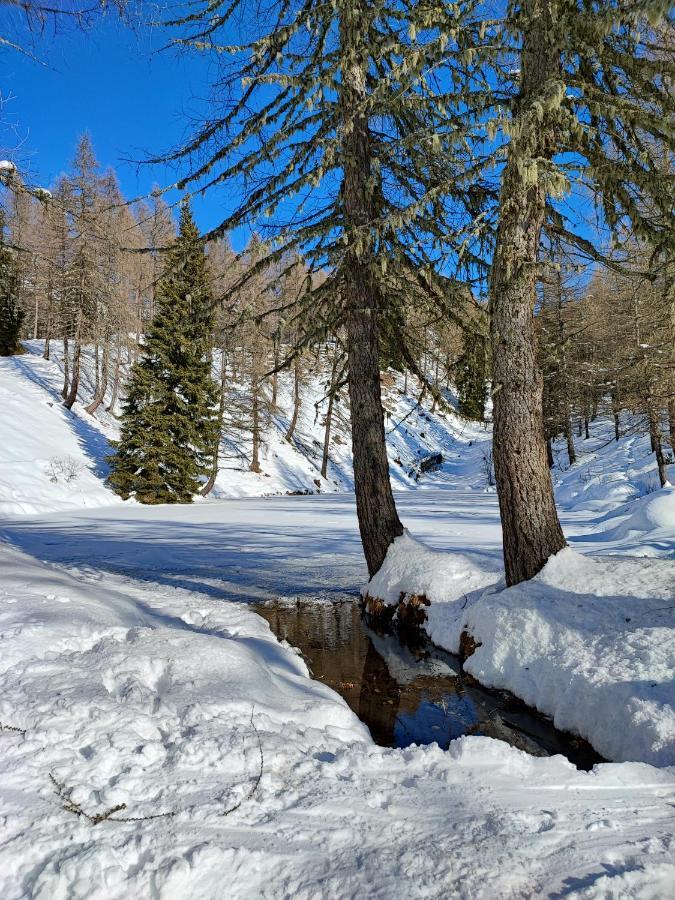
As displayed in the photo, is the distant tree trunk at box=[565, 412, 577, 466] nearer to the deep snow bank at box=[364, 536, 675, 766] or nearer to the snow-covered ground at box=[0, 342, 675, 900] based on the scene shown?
the snow-covered ground at box=[0, 342, 675, 900]

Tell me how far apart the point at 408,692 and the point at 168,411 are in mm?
18232

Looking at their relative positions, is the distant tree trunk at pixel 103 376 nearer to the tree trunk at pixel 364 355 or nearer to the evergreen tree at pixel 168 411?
the evergreen tree at pixel 168 411

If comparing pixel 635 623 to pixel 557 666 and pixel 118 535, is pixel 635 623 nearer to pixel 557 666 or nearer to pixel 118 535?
pixel 557 666

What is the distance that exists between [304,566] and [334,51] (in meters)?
8.05

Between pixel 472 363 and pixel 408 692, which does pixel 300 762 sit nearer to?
pixel 408 692

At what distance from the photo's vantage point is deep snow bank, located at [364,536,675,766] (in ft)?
11.1

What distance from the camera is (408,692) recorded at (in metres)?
4.57

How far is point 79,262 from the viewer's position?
79.5 feet

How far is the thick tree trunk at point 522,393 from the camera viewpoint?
16.6 ft

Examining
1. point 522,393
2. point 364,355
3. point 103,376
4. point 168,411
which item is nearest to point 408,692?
point 522,393

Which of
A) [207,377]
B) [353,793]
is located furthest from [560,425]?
[353,793]

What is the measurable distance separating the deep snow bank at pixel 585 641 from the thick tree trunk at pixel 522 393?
34 centimetres

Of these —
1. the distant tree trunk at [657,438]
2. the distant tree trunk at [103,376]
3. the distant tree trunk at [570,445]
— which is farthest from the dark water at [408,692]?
the distant tree trunk at [570,445]

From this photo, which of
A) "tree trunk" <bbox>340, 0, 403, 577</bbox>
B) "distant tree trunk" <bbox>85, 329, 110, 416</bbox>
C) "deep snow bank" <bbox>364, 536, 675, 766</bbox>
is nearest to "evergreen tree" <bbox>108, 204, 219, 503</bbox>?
"distant tree trunk" <bbox>85, 329, 110, 416</bbox>
